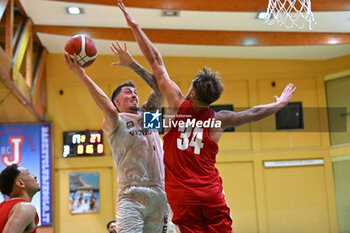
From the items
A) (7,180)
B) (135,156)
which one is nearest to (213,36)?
(135,156)

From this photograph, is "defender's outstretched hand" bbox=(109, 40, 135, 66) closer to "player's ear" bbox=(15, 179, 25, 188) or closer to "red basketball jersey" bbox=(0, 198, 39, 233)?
"player's ear" bbox=(15, 179, 25, 188)

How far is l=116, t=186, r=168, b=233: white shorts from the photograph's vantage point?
16.5 feet

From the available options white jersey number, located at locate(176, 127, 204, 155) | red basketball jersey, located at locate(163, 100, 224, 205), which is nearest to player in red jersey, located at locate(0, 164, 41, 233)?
red basketball jersey, located at locate(163, 100, 224, 205)

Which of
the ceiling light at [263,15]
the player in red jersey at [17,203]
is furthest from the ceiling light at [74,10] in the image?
the player in red jersey at [17,203]

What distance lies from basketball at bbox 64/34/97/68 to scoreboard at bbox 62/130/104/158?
22.1 feet

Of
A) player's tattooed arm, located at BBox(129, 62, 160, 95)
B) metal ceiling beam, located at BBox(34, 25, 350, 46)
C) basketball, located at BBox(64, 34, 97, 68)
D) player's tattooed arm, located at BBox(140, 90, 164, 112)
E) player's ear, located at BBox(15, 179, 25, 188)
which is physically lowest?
player's ear, located at BBox(15, 179, 25, 188)

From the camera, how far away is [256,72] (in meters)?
13.6

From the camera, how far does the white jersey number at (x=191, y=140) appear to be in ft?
14.2

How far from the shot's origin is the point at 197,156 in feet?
14.2

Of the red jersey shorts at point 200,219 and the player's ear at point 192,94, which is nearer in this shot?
the red jersey shorts at point 200,219

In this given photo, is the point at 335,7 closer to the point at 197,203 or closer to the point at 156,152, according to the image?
the point at 156,152

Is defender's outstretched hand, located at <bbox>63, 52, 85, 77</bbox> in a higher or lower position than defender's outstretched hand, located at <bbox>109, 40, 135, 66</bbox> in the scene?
lower

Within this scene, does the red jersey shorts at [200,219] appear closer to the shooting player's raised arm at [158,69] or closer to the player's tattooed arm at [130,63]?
the shooting player's raised arm at [158,69]

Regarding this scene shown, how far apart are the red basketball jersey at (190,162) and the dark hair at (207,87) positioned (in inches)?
4.7
